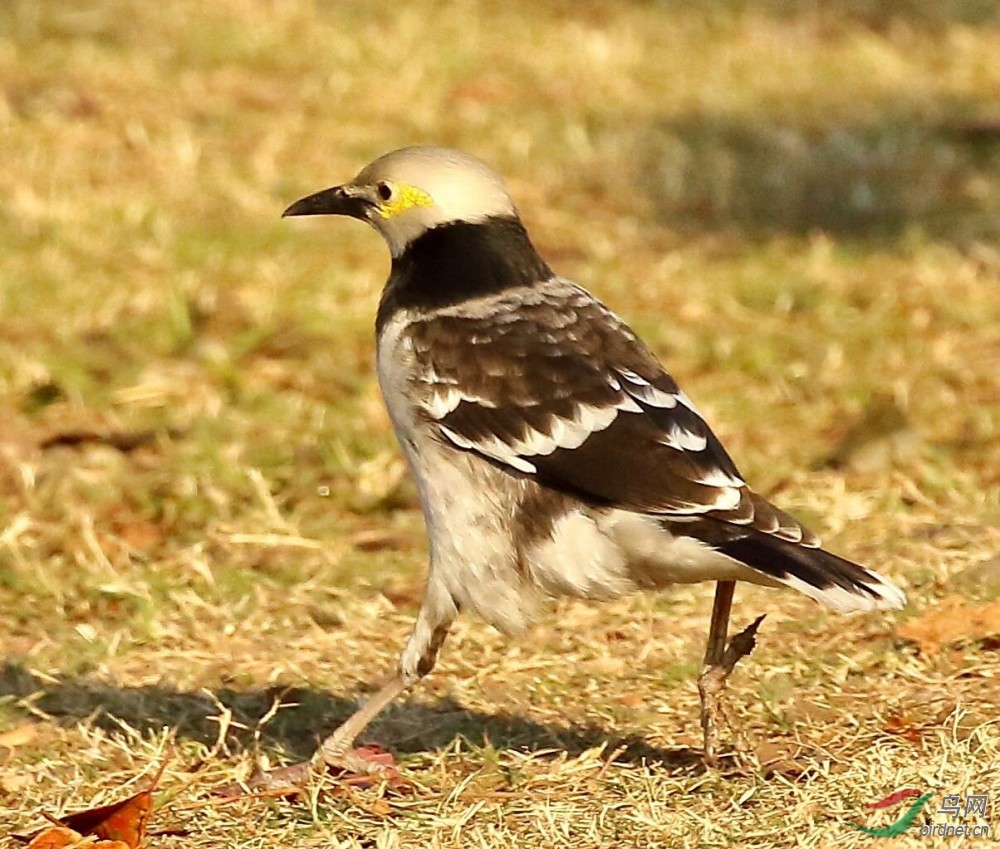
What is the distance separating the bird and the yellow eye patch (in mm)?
16

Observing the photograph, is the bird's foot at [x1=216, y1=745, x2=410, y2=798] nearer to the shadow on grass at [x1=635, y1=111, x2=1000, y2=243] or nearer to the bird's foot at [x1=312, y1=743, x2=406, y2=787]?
the bird's foot at [x1=312, y1=743, x2=406, y2=787]

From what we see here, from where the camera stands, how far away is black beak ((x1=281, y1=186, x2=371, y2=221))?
591 cm

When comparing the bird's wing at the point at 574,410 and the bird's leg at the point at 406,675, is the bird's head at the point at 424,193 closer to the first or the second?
the bird's wing at the point at 574,410

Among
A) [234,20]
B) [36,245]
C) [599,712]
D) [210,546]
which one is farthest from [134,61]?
[599,712]

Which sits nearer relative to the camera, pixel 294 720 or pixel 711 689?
pixel 711 689

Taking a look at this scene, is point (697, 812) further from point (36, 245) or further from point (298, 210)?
point (36, 245)

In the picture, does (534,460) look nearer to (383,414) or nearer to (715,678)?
(715,678)

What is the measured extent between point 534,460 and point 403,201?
107cm

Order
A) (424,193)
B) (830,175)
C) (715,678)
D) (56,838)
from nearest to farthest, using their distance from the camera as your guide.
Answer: (56,838) < (715,678) < (424,193) < (830,175)

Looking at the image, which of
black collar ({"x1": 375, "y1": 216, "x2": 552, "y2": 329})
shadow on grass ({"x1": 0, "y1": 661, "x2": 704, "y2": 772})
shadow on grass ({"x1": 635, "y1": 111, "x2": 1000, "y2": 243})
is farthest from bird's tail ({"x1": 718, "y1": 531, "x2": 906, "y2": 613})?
shadow on grass ({"x1": 635, "y1": 111, "x2": 1000, "y2": 243})

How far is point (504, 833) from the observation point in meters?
4.80

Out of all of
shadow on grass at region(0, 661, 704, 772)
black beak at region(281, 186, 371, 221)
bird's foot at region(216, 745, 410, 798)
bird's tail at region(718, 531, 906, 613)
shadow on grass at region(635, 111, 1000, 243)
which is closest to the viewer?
bird's tail at region(718, 531, 906, 613)

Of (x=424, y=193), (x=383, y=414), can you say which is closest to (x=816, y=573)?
(x=424, y=193)

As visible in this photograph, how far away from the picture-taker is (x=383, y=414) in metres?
8.31
